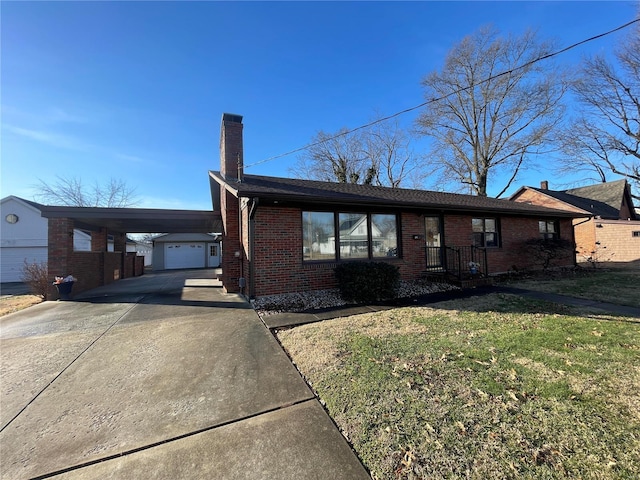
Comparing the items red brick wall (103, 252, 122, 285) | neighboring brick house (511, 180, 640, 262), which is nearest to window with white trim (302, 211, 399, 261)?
neighboring brick house (511, 180, 640, 262)

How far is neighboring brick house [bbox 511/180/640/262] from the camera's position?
16109mm

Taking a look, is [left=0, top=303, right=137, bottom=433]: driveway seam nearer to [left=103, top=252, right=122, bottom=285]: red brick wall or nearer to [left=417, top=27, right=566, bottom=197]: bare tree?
[left=103, top=252, right=122, bottom=285]: red brick wall

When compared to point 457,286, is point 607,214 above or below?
above

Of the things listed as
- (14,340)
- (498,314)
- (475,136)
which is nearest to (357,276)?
(498,314)

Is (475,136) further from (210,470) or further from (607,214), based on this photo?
(210,470)

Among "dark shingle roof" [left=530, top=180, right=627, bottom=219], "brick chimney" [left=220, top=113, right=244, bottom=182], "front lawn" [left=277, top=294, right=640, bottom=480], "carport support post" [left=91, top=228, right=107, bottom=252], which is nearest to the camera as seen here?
"front lawn" [left=277, top=294, right=640, bottom=480]

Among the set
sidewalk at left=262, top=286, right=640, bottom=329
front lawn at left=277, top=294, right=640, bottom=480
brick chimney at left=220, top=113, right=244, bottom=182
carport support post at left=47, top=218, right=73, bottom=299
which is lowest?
front lawn at left=277, top=294, right=640, bottom=480

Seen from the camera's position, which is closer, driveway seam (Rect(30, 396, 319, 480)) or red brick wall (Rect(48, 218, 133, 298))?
driveway seam (Rect(30, 396, 319, 480))

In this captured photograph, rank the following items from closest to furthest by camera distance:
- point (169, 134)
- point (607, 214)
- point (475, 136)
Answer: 1. point (169, 134)
2. point (607, 214)
3. point (475, 136)

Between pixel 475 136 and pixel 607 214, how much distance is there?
11343 millimetres

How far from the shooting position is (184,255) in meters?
24.5

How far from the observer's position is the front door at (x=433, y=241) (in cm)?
923

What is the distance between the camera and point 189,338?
14.5 ft

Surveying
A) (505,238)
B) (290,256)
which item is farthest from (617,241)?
Result: (290,256)
